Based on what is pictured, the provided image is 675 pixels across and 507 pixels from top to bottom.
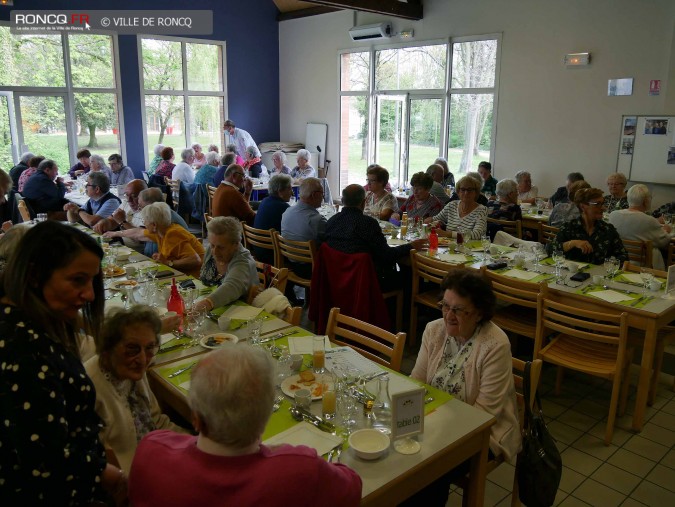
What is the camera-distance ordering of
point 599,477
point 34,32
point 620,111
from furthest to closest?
point 34,32
point 620,111
point 599,477

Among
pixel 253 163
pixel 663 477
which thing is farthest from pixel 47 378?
pixel 253 163

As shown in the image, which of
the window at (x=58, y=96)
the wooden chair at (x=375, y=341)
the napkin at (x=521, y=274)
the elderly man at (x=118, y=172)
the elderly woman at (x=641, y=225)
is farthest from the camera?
the window at (x=58, y=96)

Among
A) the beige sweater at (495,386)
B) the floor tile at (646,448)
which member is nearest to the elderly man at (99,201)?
the beige sweater at (495,386)

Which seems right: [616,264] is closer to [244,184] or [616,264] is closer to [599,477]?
[599,477]

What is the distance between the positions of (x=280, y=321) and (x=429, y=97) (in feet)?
24.9

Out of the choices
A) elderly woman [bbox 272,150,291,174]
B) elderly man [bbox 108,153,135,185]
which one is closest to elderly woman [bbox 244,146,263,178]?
elderly woman [bbox 272,150,291,174]

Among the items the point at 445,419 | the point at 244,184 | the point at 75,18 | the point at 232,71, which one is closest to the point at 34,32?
the point at 75,18

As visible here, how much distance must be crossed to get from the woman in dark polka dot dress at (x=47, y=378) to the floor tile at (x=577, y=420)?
9.50 ft

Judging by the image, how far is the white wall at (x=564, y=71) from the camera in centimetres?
704

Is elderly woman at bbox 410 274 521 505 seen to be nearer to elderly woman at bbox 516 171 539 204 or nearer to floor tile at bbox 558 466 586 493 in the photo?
floor tile at bbox 558 466 586 493

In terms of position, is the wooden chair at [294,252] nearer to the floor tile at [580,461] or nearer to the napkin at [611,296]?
the napkin at [611,296]

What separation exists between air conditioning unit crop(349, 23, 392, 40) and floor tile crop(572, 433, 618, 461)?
8174 millimetres

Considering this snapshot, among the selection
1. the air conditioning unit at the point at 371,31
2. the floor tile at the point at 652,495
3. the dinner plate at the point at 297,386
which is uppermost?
the air conditioning unit at the point at 371,31

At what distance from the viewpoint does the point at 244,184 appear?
704cm
